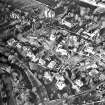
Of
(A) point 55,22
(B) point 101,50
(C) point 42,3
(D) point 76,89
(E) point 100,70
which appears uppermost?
(C) point 42,3

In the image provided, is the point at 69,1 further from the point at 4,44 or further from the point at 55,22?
the point at 4,44

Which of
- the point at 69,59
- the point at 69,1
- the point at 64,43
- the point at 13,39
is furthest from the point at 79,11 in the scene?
the point at 13,39

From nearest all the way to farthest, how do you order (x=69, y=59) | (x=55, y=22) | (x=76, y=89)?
(x=76, y=89) < (x=69, y=59) < (x=55, y=22)

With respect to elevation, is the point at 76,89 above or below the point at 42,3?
below

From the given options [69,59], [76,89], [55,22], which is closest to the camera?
[76,89]

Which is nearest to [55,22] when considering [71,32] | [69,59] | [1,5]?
[71,32]

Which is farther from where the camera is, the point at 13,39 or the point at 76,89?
the point at 13,39
